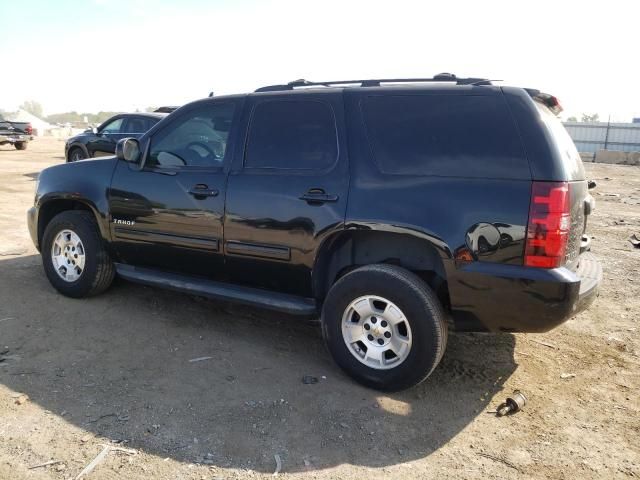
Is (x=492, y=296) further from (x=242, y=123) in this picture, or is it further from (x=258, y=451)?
(x=242, y=123)

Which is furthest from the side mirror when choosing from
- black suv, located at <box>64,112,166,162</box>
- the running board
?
black suv, located at <box>64,112,166,162</box>

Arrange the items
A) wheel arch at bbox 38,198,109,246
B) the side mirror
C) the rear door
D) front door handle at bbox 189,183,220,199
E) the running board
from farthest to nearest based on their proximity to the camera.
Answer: wheel arch at bbox 38,198,109,246 < the side mirror < front door handle at bbox 189,183,220,199 < the running board < the rear door

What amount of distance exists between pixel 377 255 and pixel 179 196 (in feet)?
5.53

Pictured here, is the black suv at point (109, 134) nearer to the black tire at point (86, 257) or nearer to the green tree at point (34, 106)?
the black tire at point (86, 257)

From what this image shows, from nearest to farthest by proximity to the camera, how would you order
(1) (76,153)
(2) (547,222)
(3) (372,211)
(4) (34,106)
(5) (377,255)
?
(2) (547,222) < (3) (372,211) < (5) (377,255) < (1) (76,153) < (4) (34,106)

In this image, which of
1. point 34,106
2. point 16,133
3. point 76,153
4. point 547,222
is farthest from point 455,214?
point 34,106

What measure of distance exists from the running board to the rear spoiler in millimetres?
2034

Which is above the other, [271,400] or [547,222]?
[547,222]

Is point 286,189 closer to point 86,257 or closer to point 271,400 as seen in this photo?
point 271,400

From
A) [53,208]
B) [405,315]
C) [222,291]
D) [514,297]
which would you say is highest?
[53,208]

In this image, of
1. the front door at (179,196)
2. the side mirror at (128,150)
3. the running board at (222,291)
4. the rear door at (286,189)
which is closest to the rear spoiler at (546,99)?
the rear door at (286,189)

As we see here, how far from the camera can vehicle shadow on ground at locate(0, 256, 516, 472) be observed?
9.74ft

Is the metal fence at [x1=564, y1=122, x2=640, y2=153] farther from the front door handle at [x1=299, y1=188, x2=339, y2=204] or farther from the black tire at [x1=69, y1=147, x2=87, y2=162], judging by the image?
the front door handle at [x1=299, y1=188, x2=339, y2=204]

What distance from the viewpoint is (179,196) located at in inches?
168
